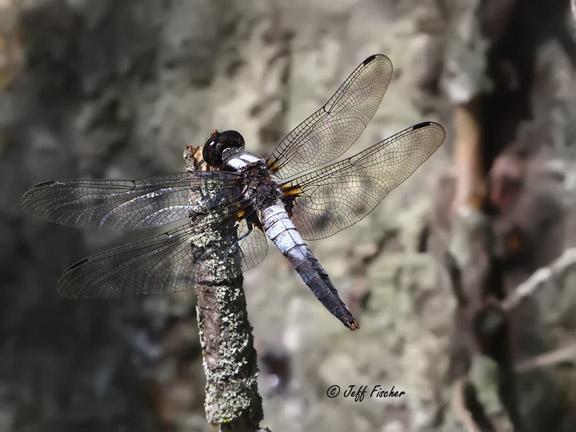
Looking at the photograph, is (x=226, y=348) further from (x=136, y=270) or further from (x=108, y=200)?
(x=108, y=200)

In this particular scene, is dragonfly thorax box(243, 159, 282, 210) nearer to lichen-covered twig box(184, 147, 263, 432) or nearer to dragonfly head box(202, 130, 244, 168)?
dragonfly head box(202, 130, 244, 168)

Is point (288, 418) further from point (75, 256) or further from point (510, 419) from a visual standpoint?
point (75, 256)

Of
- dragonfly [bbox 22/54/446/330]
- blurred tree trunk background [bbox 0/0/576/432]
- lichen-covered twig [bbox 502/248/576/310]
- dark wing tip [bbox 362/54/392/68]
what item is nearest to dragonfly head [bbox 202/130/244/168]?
dragonfly [bbox 22/54/446/330]

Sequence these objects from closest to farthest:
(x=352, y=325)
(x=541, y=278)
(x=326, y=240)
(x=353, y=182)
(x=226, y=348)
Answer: (x=226, y=348) < (x=352, y=325) < (x=353, y=182) < (x=541, y=278) < (x=326, y=240)

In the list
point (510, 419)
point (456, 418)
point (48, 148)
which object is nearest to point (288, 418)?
point (456, 418)

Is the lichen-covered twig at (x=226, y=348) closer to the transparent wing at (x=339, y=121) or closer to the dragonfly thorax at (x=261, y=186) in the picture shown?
the dragonfly thorax at (x=261, y=186)

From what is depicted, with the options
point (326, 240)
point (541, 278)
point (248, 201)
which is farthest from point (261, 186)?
point (541, 278)
